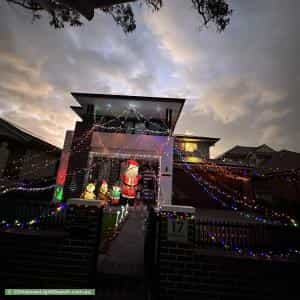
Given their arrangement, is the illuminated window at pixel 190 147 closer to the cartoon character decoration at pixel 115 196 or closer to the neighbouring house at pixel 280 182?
the neighbouring house at pixel 280 182

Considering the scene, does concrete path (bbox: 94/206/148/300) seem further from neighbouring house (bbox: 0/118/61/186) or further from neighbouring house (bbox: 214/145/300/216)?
neighbouring house (bbox: 0/118/61/186)

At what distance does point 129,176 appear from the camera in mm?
11141

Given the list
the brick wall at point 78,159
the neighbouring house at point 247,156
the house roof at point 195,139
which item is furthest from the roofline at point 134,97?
the house roof at point 195,139

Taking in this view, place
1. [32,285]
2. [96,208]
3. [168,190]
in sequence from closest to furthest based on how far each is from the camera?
[32,285] < [96,208] < [168,190]

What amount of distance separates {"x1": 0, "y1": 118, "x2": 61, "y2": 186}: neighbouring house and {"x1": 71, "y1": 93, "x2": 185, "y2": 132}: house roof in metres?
4.94

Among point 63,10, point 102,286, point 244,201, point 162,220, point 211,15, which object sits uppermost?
point 63,10

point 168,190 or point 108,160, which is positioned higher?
point 108,160

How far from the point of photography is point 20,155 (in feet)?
49.2

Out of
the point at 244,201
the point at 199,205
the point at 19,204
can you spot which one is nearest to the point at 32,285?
the point at 19,204

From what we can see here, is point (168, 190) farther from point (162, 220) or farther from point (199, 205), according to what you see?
point (162, 220)

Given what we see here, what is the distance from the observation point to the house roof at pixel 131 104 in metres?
10.9

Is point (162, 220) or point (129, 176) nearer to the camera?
point (162, 220)

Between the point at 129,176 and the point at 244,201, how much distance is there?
10.6 meters

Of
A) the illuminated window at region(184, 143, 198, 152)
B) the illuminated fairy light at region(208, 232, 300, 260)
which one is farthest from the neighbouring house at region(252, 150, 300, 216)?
the illuminated window at region(184, 143, 198, 152)
